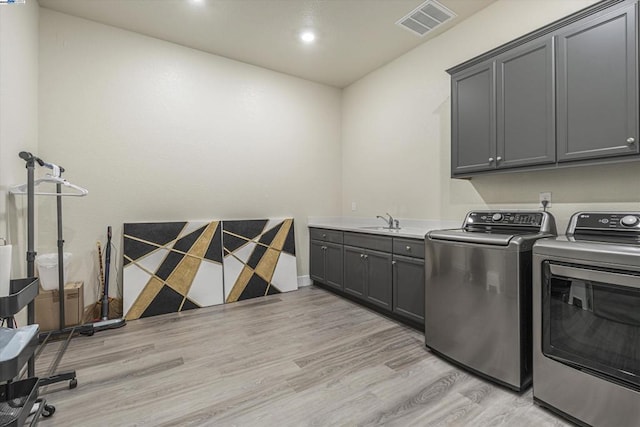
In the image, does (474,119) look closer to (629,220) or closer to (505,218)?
(505,218)

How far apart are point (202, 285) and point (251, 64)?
9.60 ft

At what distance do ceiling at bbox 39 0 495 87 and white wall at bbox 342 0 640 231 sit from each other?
0.25m

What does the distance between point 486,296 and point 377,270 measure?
134 centimetres

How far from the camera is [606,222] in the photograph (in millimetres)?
2025

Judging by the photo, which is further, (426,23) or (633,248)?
(426,23)

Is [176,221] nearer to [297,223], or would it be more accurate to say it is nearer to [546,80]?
[297,223]

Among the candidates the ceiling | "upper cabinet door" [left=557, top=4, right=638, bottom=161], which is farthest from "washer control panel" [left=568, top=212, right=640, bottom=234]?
the ceiling

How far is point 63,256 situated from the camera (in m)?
2.72

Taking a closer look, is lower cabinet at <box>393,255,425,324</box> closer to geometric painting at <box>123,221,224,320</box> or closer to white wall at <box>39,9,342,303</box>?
white wall at <box>39,9,342,303</box>

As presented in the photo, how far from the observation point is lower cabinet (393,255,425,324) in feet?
9.27

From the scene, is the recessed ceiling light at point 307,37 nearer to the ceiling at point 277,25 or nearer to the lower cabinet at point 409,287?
Answer: the ceiling at point 277,25

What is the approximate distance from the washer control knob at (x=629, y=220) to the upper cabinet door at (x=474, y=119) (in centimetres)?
88

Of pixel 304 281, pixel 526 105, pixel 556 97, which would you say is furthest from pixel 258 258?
pixel 556 97

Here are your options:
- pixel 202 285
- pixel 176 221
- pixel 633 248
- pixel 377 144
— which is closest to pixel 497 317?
pixel 633 248
